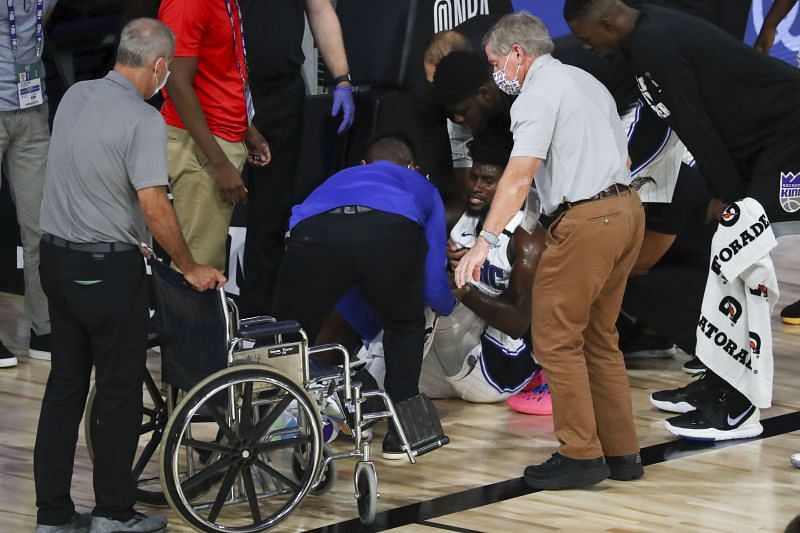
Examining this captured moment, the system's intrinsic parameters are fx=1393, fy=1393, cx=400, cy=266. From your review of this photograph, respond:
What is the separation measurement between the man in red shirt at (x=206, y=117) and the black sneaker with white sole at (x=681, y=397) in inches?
69.9

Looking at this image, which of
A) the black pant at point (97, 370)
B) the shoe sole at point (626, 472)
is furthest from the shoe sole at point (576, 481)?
the black pant at point (97, 370)

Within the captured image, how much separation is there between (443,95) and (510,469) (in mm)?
1547

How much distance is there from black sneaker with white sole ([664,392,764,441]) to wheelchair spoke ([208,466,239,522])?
5.98 feet

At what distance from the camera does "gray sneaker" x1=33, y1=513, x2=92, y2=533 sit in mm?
3906

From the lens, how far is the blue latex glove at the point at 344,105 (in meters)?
5.88

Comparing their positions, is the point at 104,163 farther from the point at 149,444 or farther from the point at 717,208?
the point at 717,208

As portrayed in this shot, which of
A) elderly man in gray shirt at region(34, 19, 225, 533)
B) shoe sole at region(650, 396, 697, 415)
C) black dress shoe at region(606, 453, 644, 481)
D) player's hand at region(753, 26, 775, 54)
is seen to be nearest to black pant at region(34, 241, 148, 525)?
elderly man in gray shirt at region(34, 19, 225, 533)

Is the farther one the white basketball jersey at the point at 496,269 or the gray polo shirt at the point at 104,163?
the white basketball jersey at the point at 496,269

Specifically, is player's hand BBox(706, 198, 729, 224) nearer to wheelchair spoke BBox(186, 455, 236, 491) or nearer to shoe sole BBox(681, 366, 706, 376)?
shoe sole BBox(681, 366, 706, 376)

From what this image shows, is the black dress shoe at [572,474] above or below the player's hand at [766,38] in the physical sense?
below

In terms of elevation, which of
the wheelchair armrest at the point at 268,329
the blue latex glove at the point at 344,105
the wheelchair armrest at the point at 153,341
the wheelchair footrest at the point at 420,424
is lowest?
the wheelchair footrest at the point at 420,424

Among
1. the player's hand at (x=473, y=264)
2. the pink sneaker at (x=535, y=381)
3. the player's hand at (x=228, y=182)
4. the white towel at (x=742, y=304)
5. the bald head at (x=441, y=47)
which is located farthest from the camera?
the bald head at (x=441, y=47)

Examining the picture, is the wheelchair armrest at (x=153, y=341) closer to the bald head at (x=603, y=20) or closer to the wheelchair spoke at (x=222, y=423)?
the wheelchair spoke at (x=222, y=423)

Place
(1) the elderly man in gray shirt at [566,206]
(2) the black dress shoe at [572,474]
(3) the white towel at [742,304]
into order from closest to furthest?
(1) the elderly man in gray shirt at [566,206], (2) the black dress shoe at [572,474], (3) the white towel at [742,304]
